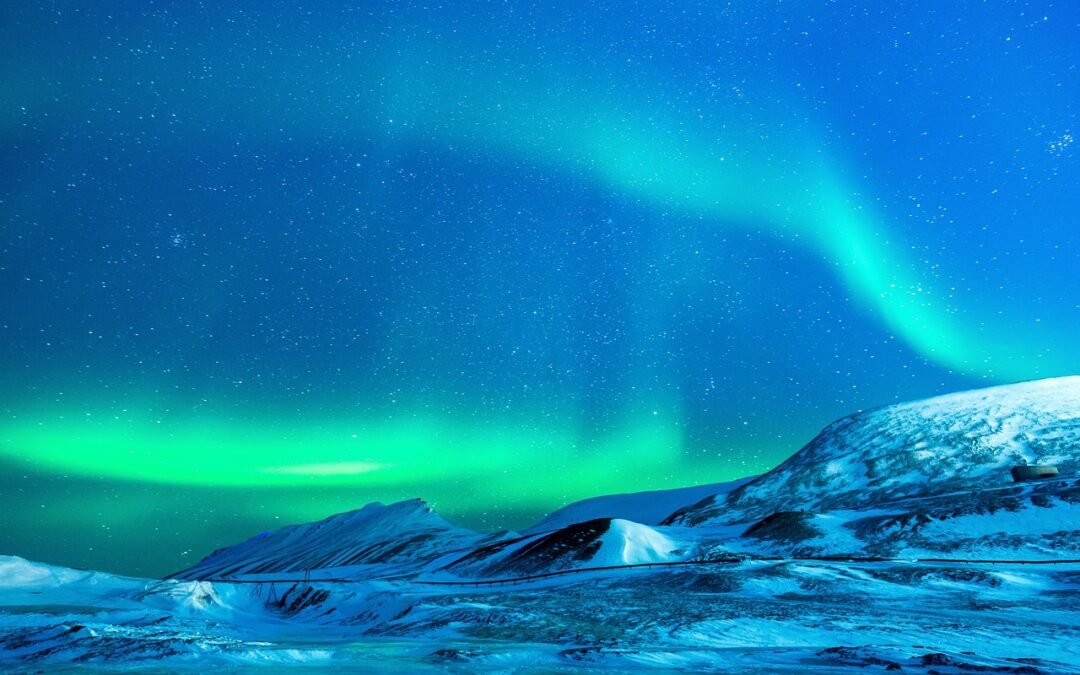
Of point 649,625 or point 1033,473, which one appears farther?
point 1033,473

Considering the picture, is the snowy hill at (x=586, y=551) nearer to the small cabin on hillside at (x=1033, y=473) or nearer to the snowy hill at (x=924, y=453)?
the snowy hill at (x=924, y=453)

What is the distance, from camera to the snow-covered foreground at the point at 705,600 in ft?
91.4

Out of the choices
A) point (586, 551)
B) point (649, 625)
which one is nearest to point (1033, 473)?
point (586, 551)

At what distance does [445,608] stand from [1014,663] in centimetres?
3734

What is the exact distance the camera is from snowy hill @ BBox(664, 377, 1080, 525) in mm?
138375

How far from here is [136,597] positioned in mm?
83188

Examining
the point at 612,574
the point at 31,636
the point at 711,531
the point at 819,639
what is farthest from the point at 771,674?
the point at 711,531

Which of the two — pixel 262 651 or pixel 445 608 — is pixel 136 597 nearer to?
pixel 445 608

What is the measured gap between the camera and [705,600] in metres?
49.8

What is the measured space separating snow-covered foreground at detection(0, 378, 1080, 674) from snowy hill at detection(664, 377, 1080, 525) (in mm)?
818

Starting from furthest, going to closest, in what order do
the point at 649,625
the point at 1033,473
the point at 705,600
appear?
the point at 1033,473, the point at 705,600, the point at 649,625

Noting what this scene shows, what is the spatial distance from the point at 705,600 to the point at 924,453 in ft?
417

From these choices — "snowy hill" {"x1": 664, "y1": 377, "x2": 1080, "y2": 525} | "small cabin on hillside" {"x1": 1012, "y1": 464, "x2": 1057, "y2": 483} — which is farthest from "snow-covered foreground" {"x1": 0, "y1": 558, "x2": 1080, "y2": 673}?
"snowy hill" {"x1": 664, "y1": 377, "x2": 1080, "y2": 525}

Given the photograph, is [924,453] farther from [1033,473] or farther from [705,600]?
[705,600]
